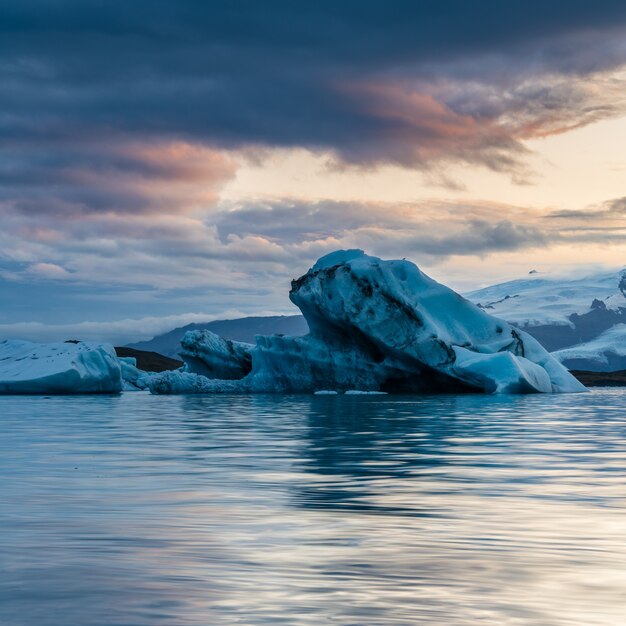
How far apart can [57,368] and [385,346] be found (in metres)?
15.1

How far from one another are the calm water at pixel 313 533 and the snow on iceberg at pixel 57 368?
29.7m

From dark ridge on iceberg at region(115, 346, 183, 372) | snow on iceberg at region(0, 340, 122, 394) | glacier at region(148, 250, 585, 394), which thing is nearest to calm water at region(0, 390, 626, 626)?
glacier at region(148, 250, 585, 394)

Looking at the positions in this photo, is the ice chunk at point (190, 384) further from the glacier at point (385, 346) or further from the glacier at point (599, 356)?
the glacier at point (599, 356)

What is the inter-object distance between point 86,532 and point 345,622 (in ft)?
9.65

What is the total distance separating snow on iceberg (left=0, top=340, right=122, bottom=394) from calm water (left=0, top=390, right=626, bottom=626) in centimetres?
2968

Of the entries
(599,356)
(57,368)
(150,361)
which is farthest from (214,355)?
(599,356)

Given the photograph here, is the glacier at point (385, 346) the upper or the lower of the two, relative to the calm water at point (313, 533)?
upper

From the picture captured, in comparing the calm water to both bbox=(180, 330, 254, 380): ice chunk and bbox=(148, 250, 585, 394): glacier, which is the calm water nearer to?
bbox=(148, 250, 585, 394): glacier

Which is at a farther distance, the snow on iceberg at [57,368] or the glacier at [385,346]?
the snow on iceberg at [57,368]

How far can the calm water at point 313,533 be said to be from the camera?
16.0 feet

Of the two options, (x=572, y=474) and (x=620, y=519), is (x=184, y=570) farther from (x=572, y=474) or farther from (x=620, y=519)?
(x=572, y=474)

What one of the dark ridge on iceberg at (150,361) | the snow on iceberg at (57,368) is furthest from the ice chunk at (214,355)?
the dark ridge on iceberg at (150,361)

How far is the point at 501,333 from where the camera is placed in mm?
41344

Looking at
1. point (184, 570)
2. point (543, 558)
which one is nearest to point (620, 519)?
point (543, 558)
